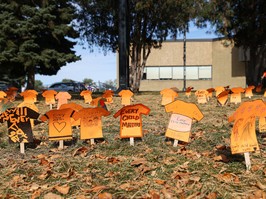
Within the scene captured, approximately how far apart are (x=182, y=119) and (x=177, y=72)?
124ft

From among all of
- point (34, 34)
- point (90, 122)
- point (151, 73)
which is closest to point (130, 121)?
point (90, 122)

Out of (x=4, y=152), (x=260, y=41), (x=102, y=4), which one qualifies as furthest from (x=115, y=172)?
(x=260, y=41)

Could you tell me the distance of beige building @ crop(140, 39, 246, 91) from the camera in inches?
1586

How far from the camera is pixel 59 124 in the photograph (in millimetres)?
4562

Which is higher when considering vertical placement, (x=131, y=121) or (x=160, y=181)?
(x=131, y=121)

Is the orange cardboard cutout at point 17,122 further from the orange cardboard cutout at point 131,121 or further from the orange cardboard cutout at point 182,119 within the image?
the orange cardboard cutout at point 182,119

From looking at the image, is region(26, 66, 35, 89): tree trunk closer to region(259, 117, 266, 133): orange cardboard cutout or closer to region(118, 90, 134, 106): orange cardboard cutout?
region(118, 90, 134, 106): orange cardboard cutout

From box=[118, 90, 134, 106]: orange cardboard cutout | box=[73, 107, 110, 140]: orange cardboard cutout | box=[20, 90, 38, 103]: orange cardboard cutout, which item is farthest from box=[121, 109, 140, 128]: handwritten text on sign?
box=[20, 90, 38, 103]: orange cardboard cutout

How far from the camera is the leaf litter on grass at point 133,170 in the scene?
125 inches

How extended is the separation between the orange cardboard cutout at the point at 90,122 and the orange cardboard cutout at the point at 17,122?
60cm

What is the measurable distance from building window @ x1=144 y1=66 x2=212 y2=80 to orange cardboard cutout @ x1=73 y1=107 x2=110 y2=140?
37531mm

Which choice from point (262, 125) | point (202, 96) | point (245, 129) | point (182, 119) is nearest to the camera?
point (245, 129)

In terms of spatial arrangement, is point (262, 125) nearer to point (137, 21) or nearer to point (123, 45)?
point (123, 45)

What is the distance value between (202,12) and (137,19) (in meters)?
4.59
